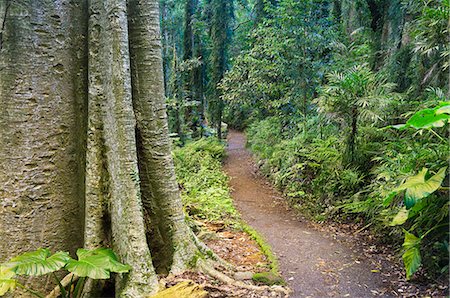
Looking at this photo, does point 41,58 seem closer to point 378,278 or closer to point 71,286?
point 71,286

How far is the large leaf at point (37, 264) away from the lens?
9.63 ft

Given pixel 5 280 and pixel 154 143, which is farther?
pixel 154 143

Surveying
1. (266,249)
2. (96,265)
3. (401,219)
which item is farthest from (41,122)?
(401,219)

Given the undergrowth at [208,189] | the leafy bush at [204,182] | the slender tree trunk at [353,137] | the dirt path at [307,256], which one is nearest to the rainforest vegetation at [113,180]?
the dirt path at [307,256]

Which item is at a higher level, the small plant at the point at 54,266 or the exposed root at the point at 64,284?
the small plant at the point at 54,266

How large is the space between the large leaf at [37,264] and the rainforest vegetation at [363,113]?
11.9 feet

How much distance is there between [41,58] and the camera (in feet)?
12.1

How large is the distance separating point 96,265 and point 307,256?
147 inches

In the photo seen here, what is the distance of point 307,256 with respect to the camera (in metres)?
5.74

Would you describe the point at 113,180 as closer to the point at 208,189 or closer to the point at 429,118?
the point at 429,118

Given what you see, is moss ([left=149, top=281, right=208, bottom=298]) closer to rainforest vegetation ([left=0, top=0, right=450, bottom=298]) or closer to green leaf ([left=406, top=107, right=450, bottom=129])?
rainforest vegetation ([left=0, top=0, right=450, bottom=298])

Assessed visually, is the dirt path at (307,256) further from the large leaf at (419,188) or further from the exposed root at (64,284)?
the exposed root at (64,284)

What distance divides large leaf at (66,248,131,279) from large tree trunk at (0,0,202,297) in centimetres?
22

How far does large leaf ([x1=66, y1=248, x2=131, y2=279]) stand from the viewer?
3.02 m
